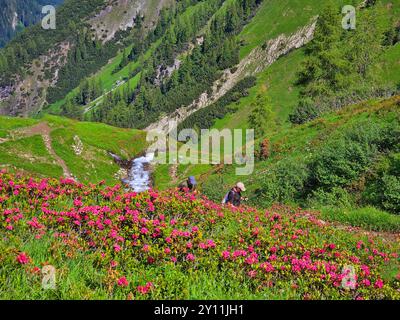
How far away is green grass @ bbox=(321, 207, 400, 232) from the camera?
55.2 feet

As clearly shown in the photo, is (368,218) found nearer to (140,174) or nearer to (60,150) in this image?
(140,174)

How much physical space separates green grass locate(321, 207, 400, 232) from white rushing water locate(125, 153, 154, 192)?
49.9m

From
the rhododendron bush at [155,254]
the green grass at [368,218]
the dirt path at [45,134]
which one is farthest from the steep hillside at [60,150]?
the rhododendron bush at [155,254]

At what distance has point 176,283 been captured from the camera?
299 inches

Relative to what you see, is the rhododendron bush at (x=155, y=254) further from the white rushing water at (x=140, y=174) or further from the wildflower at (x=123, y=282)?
the white rushing water at (x=140, y=174)

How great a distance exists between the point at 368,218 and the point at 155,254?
39.0 feet

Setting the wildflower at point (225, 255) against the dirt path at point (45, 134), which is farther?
the dirt path at point (45, 134)

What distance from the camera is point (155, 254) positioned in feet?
28.6

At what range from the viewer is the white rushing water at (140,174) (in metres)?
70.5

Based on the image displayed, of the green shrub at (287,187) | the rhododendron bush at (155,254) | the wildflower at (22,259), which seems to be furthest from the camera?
the green shrub at (287,187)

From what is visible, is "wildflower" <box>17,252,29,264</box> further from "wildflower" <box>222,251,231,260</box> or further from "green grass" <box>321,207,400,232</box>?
"green grass" <box>321,207,400,232</box>

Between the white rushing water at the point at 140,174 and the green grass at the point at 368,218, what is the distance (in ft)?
164

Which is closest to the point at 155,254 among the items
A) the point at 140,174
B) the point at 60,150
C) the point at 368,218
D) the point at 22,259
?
the point at 22,259

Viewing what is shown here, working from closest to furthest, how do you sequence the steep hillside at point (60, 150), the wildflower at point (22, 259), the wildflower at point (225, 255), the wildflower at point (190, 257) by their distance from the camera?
the wildflower at point (22, 259), the wildflower at point (190, 257), the wildflower at point (225, 255), the steep hillside at point (60, 150)
